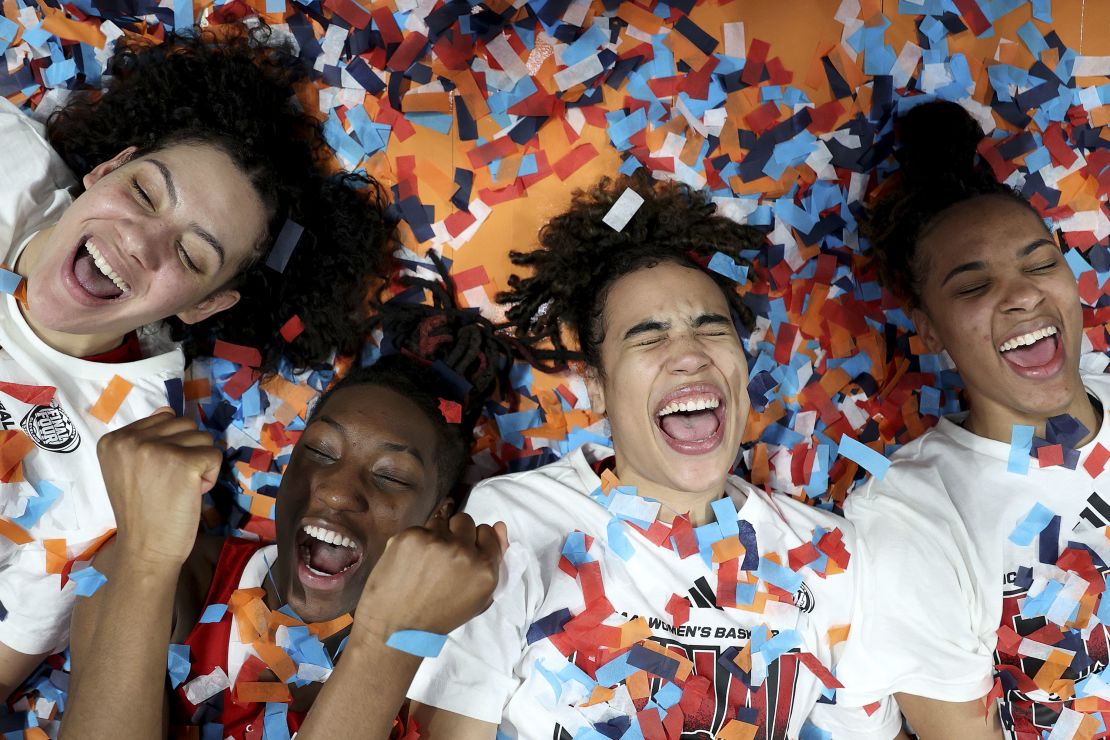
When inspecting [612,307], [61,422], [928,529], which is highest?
[612,307]

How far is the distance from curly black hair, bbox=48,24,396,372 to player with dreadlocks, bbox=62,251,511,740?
0.20 m

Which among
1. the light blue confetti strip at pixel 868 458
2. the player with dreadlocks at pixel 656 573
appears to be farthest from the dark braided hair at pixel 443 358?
the light blue confetti strip at pixel 868 458

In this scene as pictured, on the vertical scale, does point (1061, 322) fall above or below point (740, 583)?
above

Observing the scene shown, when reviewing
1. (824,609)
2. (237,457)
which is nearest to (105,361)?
(237,457)

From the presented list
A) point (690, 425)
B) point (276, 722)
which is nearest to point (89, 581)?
point (276, 722)

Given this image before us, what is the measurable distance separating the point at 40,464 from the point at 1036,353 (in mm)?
2775

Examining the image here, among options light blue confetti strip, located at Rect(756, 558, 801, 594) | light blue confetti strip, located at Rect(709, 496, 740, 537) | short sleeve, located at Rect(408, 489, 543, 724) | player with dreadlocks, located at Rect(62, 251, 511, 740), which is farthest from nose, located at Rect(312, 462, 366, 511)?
light blue confetti strip, located at Rect(756, 558, 801, 594)

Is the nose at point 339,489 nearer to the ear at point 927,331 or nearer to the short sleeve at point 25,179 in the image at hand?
the short sleeve at point 25,179

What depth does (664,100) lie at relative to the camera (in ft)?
10.3

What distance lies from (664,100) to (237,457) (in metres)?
1.79

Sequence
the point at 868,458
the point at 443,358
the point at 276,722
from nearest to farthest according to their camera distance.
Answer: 1. the point at 276,722
2. the point at 868,458
3. the point at 443,358

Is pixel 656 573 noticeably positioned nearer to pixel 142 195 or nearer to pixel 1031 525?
pixel 1031 525

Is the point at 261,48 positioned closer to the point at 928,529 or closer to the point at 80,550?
the point at 80,550

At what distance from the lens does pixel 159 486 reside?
7.45 ft
